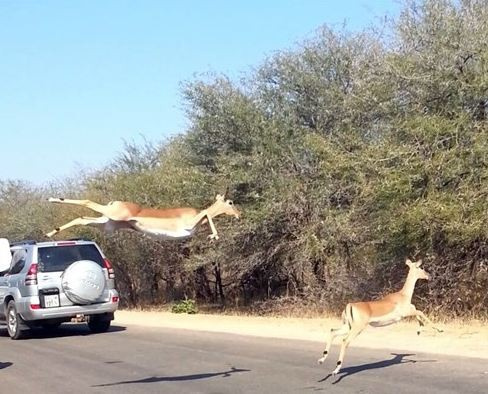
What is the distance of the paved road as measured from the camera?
1069 cm

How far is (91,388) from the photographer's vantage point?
1127 centimetres

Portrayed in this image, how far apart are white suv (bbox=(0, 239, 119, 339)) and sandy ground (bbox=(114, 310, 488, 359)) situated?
8.68 ft

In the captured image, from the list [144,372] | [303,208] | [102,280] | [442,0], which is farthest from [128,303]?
[144,372]

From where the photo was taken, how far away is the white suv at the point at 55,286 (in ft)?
57.0

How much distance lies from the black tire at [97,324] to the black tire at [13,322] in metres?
1.48

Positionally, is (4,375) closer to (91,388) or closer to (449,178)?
(91,388)

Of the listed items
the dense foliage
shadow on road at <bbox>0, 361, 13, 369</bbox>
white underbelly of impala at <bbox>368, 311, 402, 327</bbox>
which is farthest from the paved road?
the dense foliage

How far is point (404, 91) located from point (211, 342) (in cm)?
703

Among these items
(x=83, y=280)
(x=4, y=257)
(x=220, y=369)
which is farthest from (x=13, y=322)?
(x=220, y=369)

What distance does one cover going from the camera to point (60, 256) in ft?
60.2

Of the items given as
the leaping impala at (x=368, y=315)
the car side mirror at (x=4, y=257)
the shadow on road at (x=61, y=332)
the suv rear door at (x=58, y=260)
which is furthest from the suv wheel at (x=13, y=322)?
the leaping impala at (x=368, y=315)

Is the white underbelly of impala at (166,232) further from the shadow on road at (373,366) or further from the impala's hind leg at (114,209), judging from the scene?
the shadow on road at (373,366)

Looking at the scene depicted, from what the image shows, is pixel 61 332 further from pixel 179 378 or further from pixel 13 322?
pixel 179 378

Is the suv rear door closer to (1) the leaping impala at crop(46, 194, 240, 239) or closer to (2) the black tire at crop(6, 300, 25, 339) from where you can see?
(2) the black tire at crop(6, 300, 25, 339)
